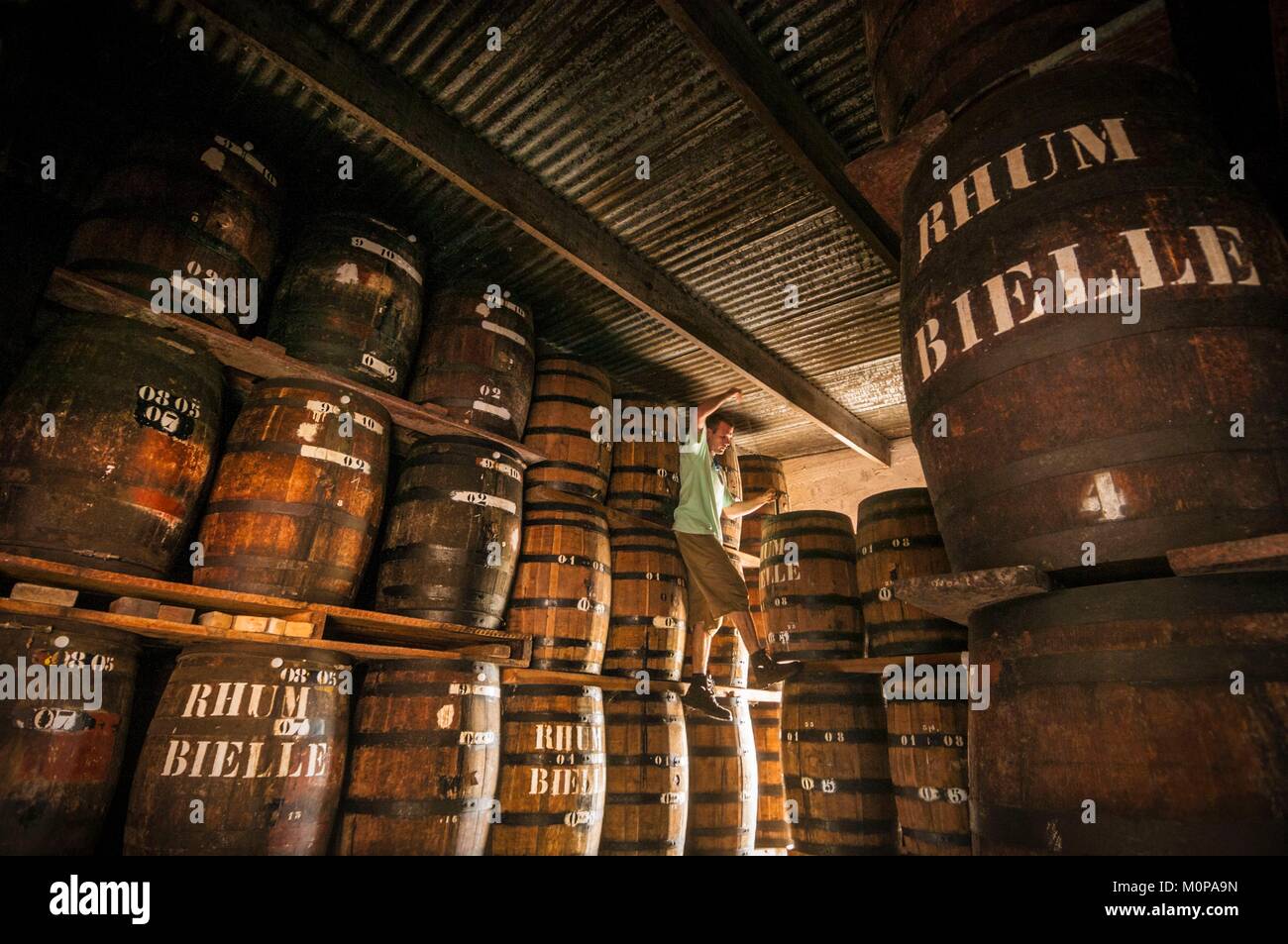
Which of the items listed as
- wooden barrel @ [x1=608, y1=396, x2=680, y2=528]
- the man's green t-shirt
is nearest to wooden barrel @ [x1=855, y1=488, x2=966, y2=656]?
the man's green t-shirt

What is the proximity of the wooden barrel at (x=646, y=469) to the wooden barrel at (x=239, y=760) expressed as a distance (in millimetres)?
2823

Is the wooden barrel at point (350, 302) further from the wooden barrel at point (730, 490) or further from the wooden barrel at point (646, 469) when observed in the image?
the wooden barrel at point (730, 490)

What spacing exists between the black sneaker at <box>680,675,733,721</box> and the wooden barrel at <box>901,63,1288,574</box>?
10.8 feet

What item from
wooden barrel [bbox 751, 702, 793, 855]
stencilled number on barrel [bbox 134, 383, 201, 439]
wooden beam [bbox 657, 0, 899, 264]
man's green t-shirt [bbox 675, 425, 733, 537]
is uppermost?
wooden beam [bbox 657, 0, 899, 264]

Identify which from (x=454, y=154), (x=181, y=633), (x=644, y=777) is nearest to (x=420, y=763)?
(x=181, y=633)

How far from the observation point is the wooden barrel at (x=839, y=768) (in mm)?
4426

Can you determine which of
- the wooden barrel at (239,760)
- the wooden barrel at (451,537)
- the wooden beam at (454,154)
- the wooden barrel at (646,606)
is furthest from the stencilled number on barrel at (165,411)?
the wooden barrel at (646,606)

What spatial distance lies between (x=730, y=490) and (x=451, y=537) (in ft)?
11.2

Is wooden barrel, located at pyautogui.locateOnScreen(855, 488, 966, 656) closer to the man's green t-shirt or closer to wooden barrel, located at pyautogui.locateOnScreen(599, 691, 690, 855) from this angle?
the man's green t-shirt

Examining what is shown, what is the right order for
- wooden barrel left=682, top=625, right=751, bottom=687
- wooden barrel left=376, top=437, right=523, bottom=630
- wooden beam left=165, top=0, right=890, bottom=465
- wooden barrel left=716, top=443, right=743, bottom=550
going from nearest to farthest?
wooden beam left=165, top=0, right=890, bottom=465
wooden barrel left=376, top=437, right=523, bottom=630
wooden barrel left=682, top=625, right=751, bottom=687
wooden barrel left=716, top=443, right=743, bottom=550

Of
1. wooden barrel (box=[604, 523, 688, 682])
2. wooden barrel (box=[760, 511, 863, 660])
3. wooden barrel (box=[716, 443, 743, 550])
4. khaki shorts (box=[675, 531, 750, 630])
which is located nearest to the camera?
wooden barrel (box=[604, 523, 688, 682])

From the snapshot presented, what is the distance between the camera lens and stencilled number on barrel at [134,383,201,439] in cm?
292

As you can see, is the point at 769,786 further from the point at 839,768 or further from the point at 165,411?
the point at 165,411
